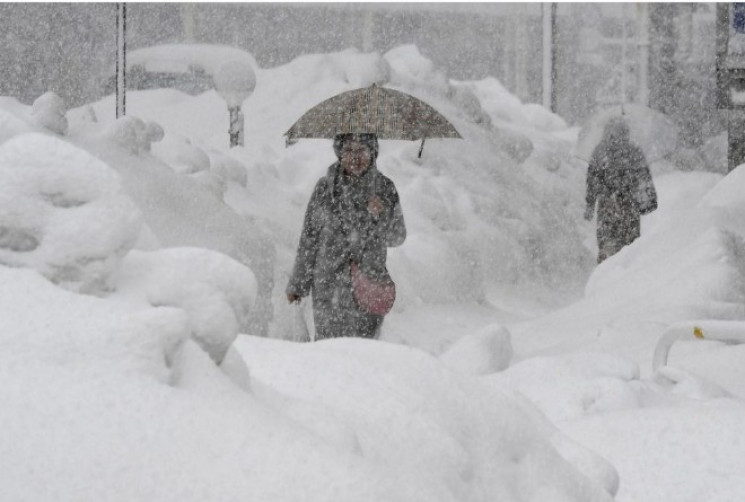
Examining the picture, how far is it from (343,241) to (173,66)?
567 inches

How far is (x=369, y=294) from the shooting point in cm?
612

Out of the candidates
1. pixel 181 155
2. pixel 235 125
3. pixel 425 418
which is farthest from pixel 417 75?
pixel 425 418

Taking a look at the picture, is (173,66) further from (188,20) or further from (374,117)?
(374,117)

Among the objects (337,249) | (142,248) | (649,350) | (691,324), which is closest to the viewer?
(142,248)

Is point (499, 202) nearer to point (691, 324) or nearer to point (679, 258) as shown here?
point (679, 258)

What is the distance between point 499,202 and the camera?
14.0 m

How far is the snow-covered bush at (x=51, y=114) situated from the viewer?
7676mm

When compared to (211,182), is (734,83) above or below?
above

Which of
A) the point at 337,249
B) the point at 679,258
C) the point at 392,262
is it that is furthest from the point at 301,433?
the point at 392,262

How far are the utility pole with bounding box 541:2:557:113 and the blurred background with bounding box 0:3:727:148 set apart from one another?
0.20m

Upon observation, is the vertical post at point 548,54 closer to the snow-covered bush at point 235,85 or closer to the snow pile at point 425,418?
the snow-covered bush at point 235,85

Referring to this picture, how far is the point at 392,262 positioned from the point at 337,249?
493cm

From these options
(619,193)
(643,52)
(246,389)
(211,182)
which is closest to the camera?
(246,389)

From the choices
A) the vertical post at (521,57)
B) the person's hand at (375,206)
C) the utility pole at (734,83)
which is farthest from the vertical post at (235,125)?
the vertical post at (521,57)
